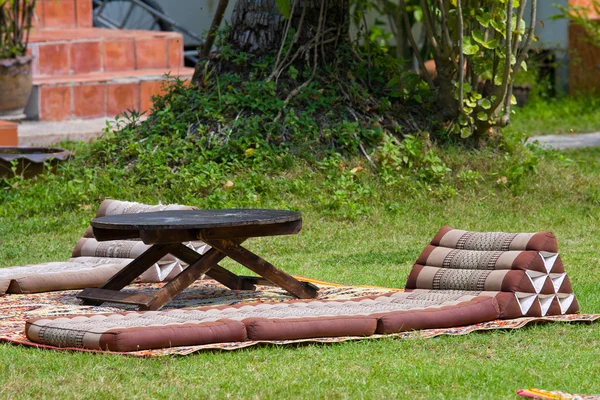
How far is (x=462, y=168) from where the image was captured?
988 centimetres

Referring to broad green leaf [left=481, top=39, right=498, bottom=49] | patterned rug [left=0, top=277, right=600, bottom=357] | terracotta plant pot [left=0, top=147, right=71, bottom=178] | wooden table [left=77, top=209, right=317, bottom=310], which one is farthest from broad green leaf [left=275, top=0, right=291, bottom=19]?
wooden table [left=77, top=209, right=317, bottom=310]

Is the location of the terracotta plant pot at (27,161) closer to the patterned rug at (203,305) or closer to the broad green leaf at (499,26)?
the patterned rug at (203,305)

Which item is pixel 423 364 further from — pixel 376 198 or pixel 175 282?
pixel 376 198

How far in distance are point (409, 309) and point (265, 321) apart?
0.88 meters

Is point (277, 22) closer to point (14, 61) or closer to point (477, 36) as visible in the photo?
point (477, 36)

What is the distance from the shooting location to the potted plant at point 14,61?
12.7m

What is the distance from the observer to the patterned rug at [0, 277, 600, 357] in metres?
5.27

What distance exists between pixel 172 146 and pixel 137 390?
5.80 meters

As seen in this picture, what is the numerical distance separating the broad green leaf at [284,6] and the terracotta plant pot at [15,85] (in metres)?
3.91

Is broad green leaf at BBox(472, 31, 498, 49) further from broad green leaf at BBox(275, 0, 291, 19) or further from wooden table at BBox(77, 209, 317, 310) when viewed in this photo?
wooden table at BBox(77, 209, 317, 310)

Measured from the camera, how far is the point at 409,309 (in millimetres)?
5719

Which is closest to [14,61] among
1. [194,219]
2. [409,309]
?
[194,219]

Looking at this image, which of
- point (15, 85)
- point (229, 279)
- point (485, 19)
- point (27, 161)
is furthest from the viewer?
point (15, 85)

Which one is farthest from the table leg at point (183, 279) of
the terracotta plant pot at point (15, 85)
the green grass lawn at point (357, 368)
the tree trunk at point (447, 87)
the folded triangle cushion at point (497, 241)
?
the terracotta plant pot at point (15, 85)
